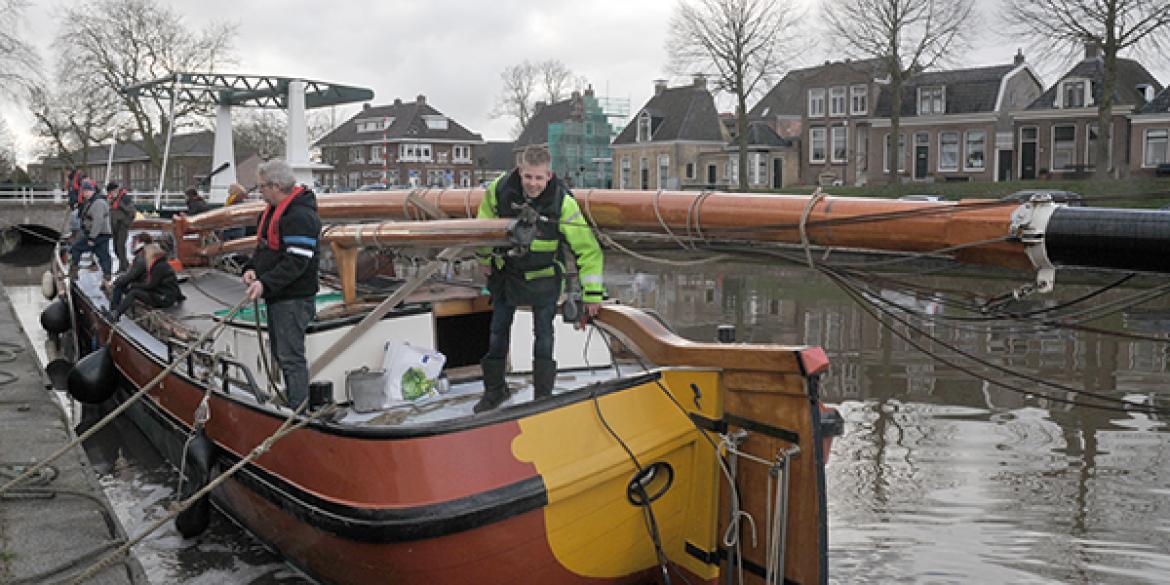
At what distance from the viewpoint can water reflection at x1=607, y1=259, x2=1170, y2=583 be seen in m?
6.07

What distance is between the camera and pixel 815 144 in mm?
45406

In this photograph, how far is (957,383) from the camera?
440 inches

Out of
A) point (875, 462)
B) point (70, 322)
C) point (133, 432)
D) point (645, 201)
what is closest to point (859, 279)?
point (645, 201)

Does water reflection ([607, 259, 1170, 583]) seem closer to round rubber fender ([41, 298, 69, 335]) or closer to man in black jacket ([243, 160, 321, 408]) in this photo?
man in black jacket ([243, 160, 321, 408])

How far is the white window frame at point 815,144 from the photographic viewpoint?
4503 cm

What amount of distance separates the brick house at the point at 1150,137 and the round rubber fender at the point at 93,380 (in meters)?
34.3

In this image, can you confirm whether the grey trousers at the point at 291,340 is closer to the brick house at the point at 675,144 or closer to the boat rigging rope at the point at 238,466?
the boat rigging rope at the point at 238,466

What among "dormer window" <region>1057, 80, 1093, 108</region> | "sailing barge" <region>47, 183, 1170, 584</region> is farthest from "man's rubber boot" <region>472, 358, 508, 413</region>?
"dormer window" <region>1057, 80, 1093, 108</region>

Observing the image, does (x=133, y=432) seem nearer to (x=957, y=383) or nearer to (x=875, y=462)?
(x=875, y=462)

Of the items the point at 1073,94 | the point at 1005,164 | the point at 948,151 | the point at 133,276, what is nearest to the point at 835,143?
the point at 948,151

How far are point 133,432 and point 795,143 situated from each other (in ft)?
137

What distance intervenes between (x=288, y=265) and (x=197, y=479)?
1.64 metres

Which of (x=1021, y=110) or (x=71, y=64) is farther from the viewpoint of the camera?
(x=71, y=64)

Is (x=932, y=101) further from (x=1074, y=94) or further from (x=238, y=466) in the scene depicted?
(x=238, y=466)
